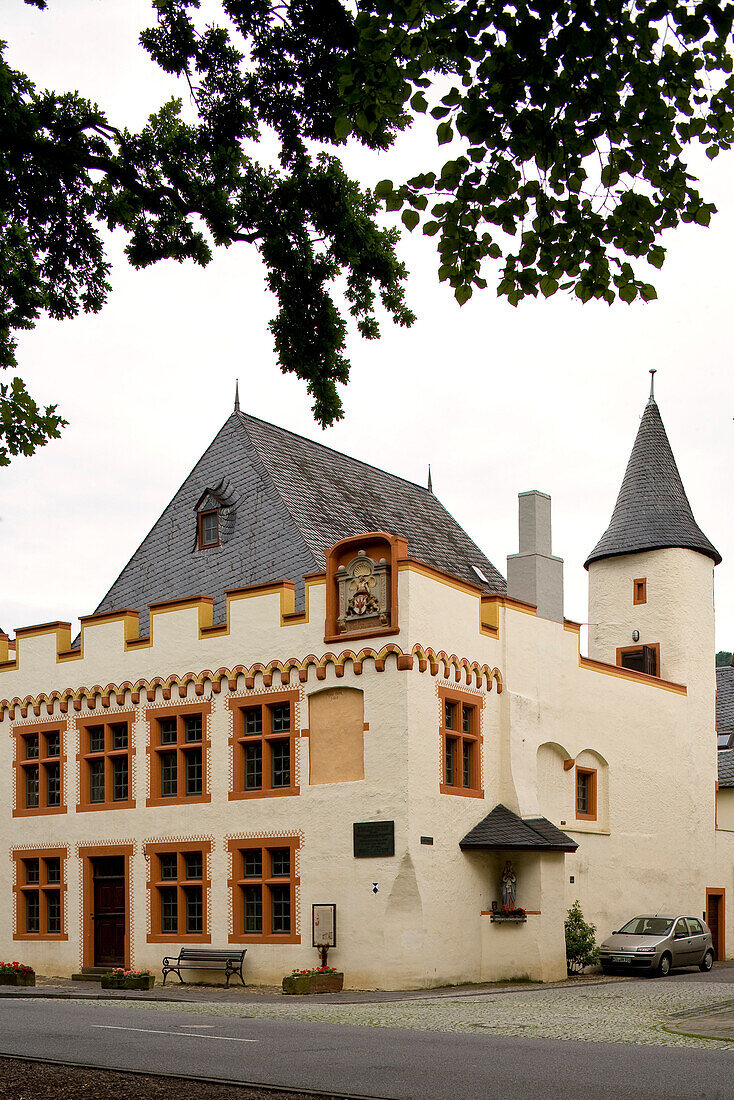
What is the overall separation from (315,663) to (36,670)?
839 cm

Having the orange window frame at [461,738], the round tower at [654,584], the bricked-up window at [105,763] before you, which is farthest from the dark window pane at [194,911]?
the round tower at [654,584]

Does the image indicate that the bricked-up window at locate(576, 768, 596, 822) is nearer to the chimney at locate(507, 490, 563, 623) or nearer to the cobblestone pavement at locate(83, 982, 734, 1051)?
the chimney at locate(507, 490, 563, 623)

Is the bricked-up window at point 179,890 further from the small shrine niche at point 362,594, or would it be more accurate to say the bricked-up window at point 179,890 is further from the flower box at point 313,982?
the small shrine niche at point 362,594

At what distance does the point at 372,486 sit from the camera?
119 feet

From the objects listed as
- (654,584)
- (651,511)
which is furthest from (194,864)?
(651,511)

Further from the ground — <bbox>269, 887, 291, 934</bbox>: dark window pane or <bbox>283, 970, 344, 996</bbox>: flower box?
<bbox>269, 887, 291, 934</bbox>: dark window pane

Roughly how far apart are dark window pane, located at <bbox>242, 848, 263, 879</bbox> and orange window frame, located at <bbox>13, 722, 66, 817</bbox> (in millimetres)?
5324

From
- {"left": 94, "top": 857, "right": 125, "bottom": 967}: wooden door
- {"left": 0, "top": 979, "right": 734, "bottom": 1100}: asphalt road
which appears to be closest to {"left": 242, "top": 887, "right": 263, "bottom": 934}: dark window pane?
{"left": 94, "top": 857, "right": 125, "bottom": 967}: wooden door

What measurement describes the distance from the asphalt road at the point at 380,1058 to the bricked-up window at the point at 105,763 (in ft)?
43.1

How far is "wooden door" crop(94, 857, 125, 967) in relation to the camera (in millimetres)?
29562

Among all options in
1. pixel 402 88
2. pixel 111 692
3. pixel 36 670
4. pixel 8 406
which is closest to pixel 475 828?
pixel 111 692

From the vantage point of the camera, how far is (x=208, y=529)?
3291cm

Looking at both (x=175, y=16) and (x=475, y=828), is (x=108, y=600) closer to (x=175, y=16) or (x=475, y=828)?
(x=475, y=828)

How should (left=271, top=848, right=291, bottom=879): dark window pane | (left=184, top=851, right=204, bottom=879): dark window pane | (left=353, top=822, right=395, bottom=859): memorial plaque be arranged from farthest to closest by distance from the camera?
(left=184, top=851, right=204, bottom=879): dark window pane
(left=271, top=848, right=291, bottom=879): dark window pane
(left=353, top=822, right=395, bottom=859): memorial plaque
